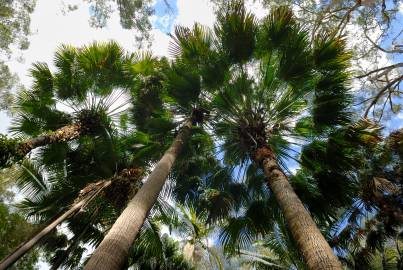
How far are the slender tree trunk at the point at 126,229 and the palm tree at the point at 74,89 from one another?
4210 mm

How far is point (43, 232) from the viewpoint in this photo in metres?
4.90

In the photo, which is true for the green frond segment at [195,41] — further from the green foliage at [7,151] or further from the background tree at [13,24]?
the background tree at [13,24]

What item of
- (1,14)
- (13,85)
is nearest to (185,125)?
(1,14)

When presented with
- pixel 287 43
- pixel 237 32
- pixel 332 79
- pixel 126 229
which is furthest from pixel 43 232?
pixel 332 79

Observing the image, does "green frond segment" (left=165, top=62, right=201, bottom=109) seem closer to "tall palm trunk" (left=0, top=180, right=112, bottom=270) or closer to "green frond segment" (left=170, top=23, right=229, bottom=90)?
"green frond segment" (left=170, top=23, right=229, bottom=90)

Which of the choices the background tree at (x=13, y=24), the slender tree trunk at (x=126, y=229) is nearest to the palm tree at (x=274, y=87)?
the slender tree trunk at (x=126, y=229)

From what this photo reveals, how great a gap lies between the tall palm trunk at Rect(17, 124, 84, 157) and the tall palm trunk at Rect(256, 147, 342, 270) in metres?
5.03

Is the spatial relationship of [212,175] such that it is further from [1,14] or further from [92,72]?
[1,14]

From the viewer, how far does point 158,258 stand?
10.1 metres

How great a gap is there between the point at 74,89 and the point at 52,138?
2397 millimetres

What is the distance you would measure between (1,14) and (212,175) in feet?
46.0

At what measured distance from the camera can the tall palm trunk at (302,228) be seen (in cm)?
384

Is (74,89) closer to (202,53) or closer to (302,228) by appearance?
(202,53)

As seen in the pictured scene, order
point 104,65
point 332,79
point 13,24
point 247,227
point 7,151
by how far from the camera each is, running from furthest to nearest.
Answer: point 13,24, point 104,65, point 247,227, point 332,79, point 7,151
